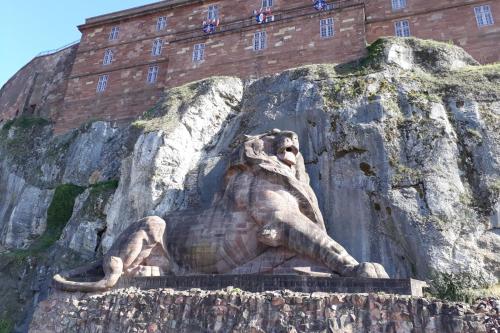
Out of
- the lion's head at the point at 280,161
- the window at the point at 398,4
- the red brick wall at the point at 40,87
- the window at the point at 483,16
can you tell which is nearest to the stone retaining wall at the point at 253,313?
the lion's head at the point at 280,161

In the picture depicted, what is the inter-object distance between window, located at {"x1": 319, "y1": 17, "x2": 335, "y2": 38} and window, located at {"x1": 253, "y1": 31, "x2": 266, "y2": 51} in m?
2.52

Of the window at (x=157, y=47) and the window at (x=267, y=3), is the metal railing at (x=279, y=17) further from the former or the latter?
the window at (x=157, y=47)

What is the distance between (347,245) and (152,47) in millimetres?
19069

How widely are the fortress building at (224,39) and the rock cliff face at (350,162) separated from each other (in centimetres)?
260

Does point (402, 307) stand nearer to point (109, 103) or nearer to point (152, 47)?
point (109, 103)

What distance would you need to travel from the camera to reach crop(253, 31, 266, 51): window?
20.9m

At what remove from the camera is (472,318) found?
5.27 metres

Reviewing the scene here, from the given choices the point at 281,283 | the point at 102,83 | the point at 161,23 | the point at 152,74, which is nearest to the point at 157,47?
the point at 161,23

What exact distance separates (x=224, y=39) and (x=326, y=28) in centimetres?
481

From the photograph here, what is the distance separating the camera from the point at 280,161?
28.3 feet

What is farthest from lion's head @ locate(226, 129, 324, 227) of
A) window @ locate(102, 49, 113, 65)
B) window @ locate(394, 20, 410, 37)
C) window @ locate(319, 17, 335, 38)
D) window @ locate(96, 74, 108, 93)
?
window @ locate(102, 49, 113, 65)

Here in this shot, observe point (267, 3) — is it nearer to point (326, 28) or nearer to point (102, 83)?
point (326, 28)

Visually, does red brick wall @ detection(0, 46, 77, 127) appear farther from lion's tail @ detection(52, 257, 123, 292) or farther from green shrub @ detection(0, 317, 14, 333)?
lion's tail @ detection(52, 257, 123, 292)

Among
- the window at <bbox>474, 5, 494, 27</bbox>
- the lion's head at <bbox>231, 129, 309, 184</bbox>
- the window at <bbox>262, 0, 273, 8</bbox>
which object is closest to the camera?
the lion's head at <bbox>231, 129, 309, 184</bbox>
